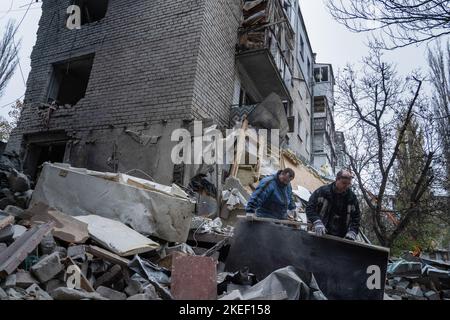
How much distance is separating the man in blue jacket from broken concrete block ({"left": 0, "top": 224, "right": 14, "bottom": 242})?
8.96 ft

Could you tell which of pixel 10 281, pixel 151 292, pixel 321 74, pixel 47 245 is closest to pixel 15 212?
pixel 47 245

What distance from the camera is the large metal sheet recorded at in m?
2.95

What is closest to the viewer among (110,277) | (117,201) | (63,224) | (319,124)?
(110,277)

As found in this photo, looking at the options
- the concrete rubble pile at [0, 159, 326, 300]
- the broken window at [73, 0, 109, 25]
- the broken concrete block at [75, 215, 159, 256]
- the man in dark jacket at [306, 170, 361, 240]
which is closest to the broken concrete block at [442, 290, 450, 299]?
the man in dark jacket at [306, 170, 361, 240]

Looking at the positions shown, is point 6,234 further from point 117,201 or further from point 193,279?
point 193,279

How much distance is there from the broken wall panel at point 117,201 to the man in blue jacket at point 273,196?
94 cm

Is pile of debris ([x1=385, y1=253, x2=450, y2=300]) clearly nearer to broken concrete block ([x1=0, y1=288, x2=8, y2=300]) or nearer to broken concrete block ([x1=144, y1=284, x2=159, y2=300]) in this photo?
Answer: broken concrete block ([x1=144, y1=284, x2=159, y2=300])

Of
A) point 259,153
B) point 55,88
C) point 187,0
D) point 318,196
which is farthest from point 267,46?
point 55,88

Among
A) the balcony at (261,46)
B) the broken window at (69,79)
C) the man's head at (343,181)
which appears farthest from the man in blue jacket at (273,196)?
the broken window at (69,79)

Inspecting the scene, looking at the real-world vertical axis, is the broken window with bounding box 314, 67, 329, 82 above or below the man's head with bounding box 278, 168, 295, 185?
above

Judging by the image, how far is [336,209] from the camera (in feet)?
12.2

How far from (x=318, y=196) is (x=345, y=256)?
892 mm

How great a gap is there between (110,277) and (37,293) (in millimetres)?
650

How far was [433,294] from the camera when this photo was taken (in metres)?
4.09
